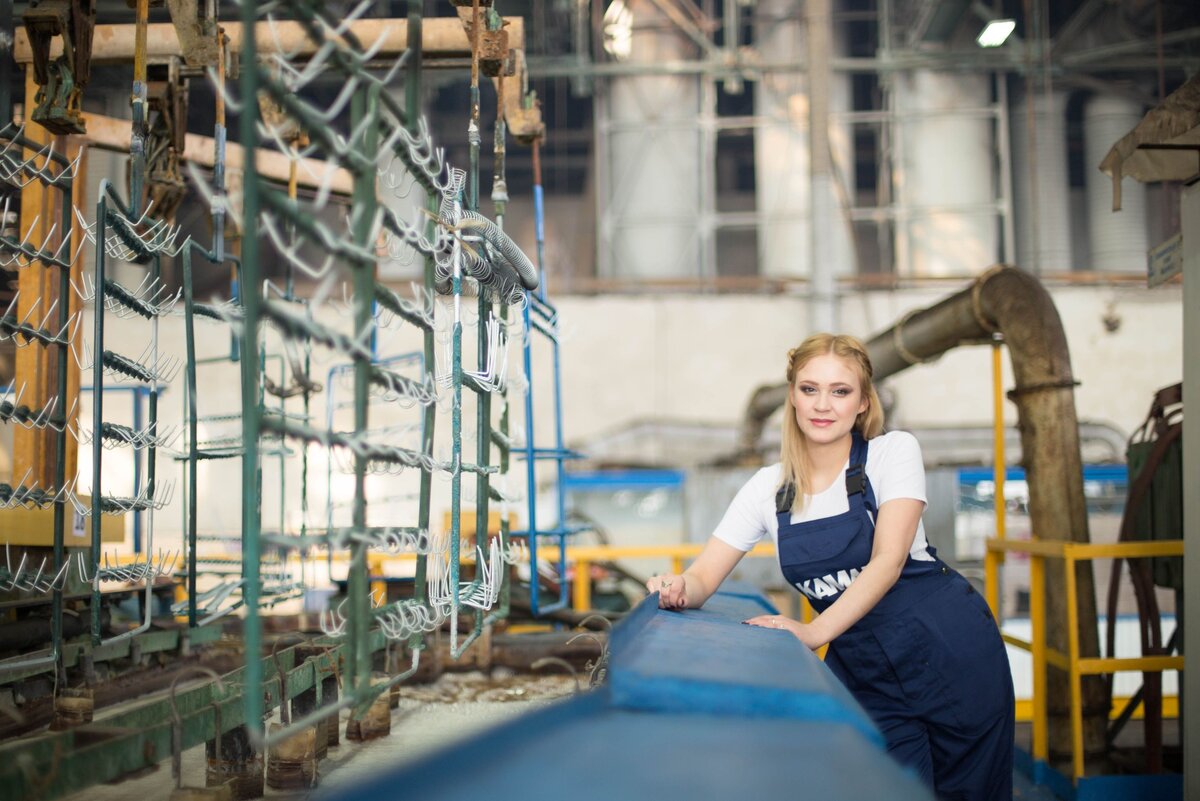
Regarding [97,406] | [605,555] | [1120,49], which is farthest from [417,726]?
[1120,49]

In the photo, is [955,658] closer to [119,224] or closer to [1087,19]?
[119,224]

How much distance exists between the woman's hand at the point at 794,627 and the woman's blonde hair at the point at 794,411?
327 mm

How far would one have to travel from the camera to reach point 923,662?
2.58 m

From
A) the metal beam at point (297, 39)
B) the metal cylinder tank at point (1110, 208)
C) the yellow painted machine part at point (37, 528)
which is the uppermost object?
the metal cylinder tank at point (1110, 208)

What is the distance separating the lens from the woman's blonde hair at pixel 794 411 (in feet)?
8.70

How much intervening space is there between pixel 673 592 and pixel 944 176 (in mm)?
14332

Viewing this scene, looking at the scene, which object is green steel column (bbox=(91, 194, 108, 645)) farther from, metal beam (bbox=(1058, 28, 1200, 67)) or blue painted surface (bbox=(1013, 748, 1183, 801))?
metal beam (bbox=(1058, 28, 1200, 67))

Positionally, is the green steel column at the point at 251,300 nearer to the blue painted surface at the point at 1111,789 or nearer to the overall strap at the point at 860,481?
the overall strap at the point at 860,481

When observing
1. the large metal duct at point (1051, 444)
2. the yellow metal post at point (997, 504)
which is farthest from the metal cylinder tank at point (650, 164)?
the large metal duct at point (1051, 444)

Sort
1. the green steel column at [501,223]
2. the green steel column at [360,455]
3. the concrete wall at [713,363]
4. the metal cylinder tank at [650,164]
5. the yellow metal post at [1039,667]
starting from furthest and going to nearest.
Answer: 1. the metal cylinder tank at [650,164]
2. the concrete wall at [713,363]
3. the yellow metal post at [1039,667]
4. the green steel column at [501,223]
5. the green steel column at [360,455]

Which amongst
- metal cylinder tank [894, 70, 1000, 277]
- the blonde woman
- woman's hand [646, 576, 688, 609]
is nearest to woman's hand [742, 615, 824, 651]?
the blonde woman

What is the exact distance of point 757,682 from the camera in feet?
5.35

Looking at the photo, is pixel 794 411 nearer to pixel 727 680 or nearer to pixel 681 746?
pixel 727 680

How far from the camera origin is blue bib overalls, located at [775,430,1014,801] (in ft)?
8.44
